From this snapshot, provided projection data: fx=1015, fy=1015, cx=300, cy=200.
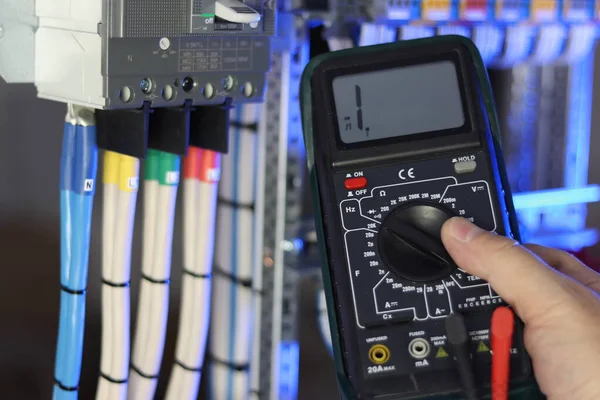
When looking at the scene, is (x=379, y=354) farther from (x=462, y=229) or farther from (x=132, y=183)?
(x=132, y=183)

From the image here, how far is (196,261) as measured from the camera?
1.27m

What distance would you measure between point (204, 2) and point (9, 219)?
1.38 ft

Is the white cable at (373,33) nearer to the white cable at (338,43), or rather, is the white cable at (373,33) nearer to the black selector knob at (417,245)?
the white cable at (338,43)

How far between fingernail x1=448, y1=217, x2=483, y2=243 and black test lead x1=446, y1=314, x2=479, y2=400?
7 cm

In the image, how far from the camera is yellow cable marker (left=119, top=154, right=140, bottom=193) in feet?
3.82

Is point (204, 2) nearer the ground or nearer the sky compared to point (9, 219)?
nearer the sky

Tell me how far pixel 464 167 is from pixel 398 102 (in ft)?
0.31

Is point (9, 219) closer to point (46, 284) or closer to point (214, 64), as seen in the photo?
point (46, 284)

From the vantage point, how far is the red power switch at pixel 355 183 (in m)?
1.01

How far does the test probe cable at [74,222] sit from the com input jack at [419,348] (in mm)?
400

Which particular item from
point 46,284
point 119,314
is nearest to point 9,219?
point 46,284

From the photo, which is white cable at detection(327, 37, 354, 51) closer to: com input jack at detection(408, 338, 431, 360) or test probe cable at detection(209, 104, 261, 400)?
test probe cable at detection(209, 104, 261, 400)

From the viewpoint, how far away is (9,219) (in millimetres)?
1281

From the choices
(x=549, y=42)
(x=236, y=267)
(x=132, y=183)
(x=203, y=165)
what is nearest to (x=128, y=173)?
(x=132, y=183)
